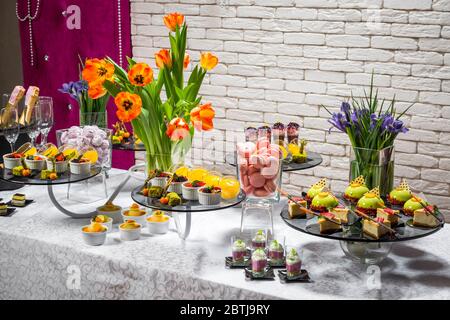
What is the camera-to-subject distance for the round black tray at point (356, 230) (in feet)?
6.08

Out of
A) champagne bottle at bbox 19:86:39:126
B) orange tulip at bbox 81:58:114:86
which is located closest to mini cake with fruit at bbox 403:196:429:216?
orange tulip at bbox 81:58:114:86

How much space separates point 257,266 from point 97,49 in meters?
2.96

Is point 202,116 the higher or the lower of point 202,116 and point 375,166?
the higher

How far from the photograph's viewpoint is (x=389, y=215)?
6.34 feet

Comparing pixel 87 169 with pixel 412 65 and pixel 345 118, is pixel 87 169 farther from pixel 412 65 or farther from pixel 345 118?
pixel 412 65

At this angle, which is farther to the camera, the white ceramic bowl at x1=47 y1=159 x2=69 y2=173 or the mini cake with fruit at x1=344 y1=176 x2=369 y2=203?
the white ceramic bowl at x1=47 y1=159 x2=69 y2=173

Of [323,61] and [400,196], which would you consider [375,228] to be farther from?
[323,61]

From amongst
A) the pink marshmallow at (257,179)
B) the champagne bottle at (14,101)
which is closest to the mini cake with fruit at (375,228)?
the pink marshmallow at (257,179)

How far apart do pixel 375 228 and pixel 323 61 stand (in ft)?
6.47

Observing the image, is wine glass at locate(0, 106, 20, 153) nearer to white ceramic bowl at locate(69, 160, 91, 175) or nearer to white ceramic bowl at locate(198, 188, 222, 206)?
white ceramic bowl at locate(69, 160, 91, 175)

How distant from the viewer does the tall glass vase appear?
87.0 inches

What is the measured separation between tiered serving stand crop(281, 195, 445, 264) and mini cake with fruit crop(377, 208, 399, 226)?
2 centimetres

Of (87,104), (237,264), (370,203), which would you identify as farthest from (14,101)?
(370,203)
